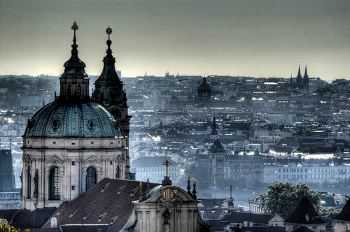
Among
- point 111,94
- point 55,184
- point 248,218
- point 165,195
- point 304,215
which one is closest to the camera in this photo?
point 165,195

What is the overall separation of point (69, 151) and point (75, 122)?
1378 mm

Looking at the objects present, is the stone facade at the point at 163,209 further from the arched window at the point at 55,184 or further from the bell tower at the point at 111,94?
the bell tower at the point at 111,94

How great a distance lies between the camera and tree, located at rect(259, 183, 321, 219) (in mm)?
131375

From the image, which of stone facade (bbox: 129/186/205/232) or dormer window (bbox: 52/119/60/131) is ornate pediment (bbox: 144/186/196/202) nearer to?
stone facade (bbox: 129/186/205/232)

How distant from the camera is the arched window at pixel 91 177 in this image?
8900cm

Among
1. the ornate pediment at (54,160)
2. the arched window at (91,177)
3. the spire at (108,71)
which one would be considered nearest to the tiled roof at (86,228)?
the arched window at (91,177)

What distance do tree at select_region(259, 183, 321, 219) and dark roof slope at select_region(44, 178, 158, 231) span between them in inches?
1758

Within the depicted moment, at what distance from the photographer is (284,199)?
437ft

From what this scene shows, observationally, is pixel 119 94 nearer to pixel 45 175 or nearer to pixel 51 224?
pixel 45 175

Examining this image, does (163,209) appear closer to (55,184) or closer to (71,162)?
(71,162)

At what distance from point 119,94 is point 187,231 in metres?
25.4

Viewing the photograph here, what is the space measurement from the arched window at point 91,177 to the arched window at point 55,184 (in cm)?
129

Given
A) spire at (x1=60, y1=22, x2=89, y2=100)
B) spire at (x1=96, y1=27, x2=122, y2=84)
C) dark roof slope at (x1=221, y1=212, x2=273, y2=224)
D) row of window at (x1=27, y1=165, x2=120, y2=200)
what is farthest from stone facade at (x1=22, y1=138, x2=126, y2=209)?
dark roof slope at (x1=221, y1=212, x2=273, y2=224)

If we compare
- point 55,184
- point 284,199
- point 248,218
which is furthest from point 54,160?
point 284,199
